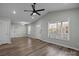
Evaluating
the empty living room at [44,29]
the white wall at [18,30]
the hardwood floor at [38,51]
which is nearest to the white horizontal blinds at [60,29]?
the empty living room at [44,29]

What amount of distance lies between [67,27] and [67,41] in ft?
2.02

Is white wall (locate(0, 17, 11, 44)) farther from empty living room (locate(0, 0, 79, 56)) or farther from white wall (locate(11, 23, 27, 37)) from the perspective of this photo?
white wall (locate(11, 23, 27, 37))

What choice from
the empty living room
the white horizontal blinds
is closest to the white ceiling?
the empty living room

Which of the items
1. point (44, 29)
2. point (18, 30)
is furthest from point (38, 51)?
point (18, 30)

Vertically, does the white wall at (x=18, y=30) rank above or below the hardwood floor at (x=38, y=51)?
above

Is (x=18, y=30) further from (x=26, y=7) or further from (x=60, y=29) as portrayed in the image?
(x=60, y=29)

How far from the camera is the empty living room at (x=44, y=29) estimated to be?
1888 millimetres

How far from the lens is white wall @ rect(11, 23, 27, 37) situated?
24.6 feet

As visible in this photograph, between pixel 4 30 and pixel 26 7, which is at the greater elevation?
pixel 26 7

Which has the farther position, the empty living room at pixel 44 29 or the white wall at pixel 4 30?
the white wall at pixel 4 30

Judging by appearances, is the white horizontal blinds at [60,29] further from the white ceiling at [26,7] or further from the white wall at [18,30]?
the white wall at [18,30]

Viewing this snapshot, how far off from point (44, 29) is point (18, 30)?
426 centimetres

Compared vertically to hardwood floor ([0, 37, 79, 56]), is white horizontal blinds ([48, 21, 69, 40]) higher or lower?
higher

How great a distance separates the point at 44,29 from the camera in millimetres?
4777
